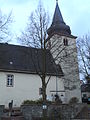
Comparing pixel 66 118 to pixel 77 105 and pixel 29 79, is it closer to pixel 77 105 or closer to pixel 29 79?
pixel 77 105

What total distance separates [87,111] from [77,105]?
41.8 inches

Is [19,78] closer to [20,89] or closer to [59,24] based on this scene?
[20,89]

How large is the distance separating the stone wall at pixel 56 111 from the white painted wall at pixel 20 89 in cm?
737

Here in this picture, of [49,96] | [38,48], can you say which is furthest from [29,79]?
[38,48]

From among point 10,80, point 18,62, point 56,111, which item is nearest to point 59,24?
point 18,62

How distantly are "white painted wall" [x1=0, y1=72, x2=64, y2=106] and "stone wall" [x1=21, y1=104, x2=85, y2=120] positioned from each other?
290 inches

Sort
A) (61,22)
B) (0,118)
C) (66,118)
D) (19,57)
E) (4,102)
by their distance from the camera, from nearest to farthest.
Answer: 1. (0,118)
2. (66,118)
3. (4,102)
4. (19,57)
5. (61,22)

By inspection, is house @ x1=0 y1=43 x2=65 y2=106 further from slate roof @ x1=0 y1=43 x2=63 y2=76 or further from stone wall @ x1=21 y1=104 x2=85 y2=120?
stone wall @ x1=21 y1=104 x2=85 y2=120

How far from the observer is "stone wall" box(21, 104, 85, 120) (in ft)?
67.6

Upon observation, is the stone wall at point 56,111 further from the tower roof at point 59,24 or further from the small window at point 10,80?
the tower roof at point 59,24

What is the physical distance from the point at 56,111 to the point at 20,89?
10.5 metres

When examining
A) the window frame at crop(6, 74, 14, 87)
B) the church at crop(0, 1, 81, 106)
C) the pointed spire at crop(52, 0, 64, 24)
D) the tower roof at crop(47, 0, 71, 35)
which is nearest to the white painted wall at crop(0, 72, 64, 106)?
the church at crop(0, 1, 81, 106)

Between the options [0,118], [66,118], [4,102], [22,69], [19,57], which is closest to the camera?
[0,118]

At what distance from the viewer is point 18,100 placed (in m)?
30.1
